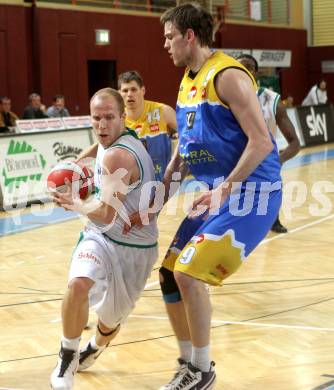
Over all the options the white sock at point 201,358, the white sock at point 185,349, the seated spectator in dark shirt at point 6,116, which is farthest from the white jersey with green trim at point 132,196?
the seated spectator in dark shirt at point 6,116

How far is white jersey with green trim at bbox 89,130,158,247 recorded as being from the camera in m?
4.23

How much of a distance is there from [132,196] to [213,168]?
21.3 inches

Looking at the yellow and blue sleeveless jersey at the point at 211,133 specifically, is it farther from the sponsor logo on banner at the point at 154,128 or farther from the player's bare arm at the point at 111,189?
the sponsor logo on banner at the point at 154,128

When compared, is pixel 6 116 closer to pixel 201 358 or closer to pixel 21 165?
pixel 21 165

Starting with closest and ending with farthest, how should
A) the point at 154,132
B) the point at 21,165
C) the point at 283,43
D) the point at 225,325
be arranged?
the point at 225,325 → the point at 154,132 → the point at 21,165 → the point at 283,43

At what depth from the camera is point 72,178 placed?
4.45m

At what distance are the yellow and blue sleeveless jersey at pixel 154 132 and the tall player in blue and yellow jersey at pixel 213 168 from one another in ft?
6.62

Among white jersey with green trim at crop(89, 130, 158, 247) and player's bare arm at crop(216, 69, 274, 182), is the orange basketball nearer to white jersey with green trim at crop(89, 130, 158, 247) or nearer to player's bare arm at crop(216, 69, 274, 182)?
white jersey with green trim at crop(89, 130, 158, 247)

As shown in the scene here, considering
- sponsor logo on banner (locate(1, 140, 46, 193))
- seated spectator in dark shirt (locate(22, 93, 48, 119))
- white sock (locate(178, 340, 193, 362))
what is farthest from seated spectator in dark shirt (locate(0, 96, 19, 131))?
white sock (locate(178, 340, 193, 362))

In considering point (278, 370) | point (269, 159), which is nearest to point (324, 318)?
point (278, 370)

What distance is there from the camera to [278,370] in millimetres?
4449

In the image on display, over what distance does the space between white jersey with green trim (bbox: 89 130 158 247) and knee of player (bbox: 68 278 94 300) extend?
371 mm

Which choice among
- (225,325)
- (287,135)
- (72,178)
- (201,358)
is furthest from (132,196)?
(287,135)

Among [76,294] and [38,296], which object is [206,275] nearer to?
[76,294]
